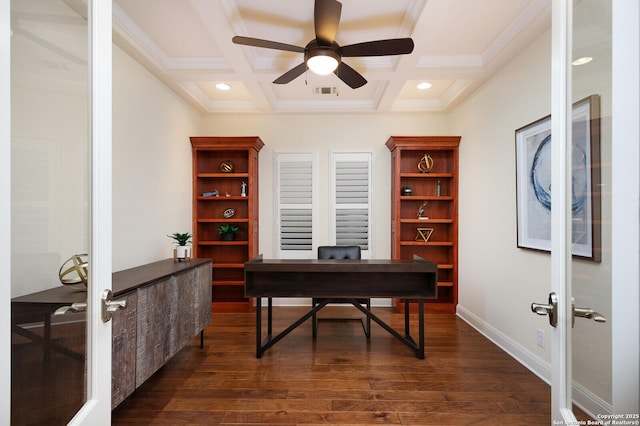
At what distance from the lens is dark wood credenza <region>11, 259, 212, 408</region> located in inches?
72.6

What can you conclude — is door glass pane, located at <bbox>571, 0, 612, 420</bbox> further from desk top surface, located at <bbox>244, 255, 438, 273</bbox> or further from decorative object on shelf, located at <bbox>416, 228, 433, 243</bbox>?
decorative object on shelf, located at <bbox>416, 228, 433, 243</bbox>

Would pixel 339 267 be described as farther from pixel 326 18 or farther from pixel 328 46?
pixel 326 18

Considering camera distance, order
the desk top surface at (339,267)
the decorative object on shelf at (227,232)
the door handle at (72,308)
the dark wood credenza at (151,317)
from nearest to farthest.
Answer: the door handle at (72,308), the dark wood credenza at (151,317), the desk top surface at (339,267), the decorative object on shelf at (227,232)

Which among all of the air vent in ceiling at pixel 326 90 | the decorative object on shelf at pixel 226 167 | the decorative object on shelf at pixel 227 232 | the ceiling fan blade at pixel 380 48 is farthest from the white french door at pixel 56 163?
the decorative object on shelf at pixel 226 167

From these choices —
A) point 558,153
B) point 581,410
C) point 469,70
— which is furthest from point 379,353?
point 469,70

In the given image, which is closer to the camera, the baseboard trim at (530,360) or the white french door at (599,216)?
the white french door at (599,216)

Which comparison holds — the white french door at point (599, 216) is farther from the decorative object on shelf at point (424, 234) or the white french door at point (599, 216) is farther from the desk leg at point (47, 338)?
the decorative object on shelf at point (424, 234)

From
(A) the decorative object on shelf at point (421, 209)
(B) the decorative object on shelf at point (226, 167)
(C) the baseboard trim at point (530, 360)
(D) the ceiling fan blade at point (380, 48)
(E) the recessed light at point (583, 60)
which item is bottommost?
(C) the baseboard trim at point (530, 360)

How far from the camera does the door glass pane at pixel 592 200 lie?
821 mm

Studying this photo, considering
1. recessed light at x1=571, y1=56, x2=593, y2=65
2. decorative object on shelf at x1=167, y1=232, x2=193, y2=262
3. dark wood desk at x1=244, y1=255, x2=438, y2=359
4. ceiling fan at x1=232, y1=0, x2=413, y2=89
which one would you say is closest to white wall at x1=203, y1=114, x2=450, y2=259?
decorative object on shelf at x1=167, y1=232, x2=193, y2=262

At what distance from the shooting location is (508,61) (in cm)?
300

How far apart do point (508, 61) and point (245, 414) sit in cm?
376

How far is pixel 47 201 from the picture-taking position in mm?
888

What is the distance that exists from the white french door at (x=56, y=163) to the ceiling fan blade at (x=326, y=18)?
1.29m
